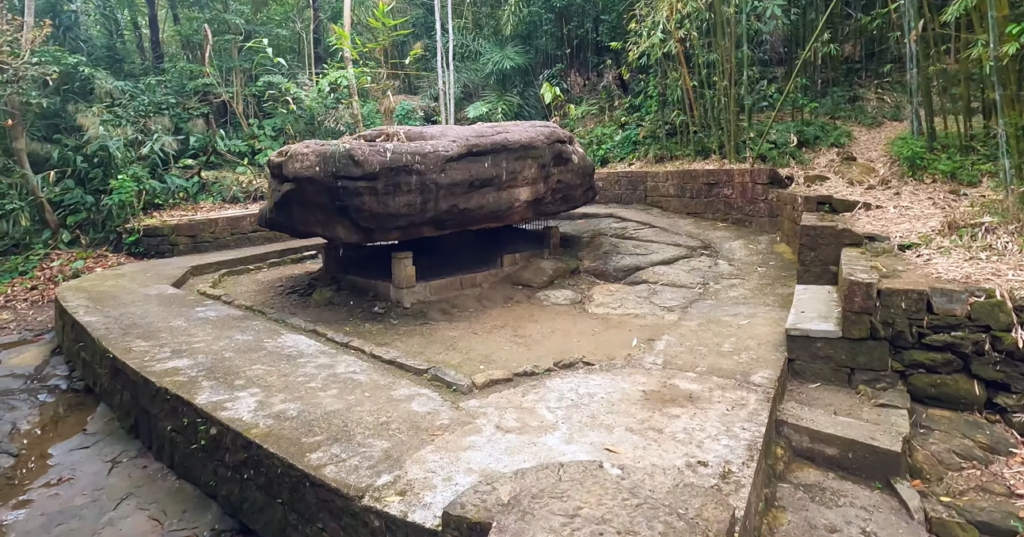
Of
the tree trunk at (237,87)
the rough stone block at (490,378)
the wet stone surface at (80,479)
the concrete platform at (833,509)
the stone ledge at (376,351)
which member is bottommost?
the wet stone surface at (80,479)

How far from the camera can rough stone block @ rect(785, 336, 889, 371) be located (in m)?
3.03

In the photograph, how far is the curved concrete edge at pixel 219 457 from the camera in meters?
2.12

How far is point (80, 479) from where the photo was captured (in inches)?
123

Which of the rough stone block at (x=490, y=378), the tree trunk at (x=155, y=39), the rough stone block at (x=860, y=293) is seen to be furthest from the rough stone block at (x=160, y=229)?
the rough stone block at (x=860, y=293)

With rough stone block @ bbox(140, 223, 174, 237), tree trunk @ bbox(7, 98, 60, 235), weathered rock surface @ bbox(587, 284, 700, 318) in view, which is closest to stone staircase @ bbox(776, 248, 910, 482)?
weathered rock surface @ bbox(587, 284, 700, 318)

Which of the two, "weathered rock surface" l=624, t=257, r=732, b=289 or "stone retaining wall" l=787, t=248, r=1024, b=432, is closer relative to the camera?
"stone retaining wall" l=787, t=248, r=1024, b=432

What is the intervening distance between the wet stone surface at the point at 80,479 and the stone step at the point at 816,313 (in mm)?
2802

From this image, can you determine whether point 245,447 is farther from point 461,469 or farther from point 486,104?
point 486,104

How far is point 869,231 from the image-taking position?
4.07 meters

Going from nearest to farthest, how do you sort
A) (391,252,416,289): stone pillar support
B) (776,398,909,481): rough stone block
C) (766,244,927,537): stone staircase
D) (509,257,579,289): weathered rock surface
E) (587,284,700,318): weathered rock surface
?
(766,244,927,537): stone staircase, (776,398,909,481): rough stone block, (587,284,700,318): weathered rock surface, (391,252,416,289): stone pillar support, (509,257,579,289): weathered rock surface

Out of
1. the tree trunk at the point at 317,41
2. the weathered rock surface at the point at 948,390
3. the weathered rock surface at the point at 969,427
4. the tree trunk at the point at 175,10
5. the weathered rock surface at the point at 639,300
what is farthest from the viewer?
the tree trunk at the point at 317,41

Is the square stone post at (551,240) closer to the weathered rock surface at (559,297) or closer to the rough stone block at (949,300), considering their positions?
the weathered rock surface at (559,297)

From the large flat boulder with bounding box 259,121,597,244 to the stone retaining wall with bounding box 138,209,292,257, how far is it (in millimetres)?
2802

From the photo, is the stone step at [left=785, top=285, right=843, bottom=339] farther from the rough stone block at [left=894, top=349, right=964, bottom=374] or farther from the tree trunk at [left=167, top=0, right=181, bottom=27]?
the tree trunk at [left=167, top=0, right=181, bottom=27]
